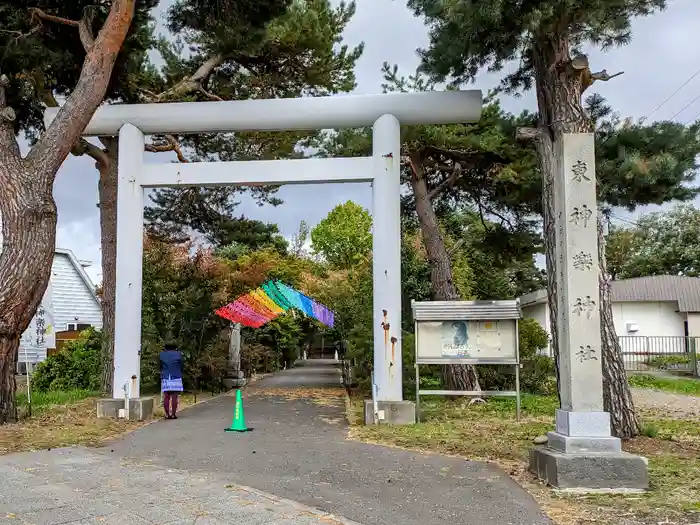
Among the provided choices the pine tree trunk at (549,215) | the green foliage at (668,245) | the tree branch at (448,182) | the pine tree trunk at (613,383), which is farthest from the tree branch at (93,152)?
the green foliage at (668,245)

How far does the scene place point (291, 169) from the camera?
11.7 meters

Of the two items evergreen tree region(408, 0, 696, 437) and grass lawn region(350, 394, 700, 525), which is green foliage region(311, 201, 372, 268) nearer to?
grass lawn region(350, 394, 700, 525)

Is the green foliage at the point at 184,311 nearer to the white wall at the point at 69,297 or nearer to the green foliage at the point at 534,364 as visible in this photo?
the green foliage at the point at 534,364

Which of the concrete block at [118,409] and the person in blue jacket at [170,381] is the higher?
the person in blue jacket at [170,381]

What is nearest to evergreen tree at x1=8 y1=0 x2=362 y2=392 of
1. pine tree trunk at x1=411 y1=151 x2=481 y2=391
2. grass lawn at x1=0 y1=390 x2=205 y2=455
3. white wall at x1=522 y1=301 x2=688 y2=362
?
grass lawn at x1=0 y1=390 x2=205 y2=455

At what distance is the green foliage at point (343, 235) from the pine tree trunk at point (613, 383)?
111 feet

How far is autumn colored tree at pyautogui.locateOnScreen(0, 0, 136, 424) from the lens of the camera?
999cm

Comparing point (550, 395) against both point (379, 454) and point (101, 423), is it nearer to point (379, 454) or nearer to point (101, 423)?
point (379, 454)

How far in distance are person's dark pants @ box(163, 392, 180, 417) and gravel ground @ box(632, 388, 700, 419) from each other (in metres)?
9.31

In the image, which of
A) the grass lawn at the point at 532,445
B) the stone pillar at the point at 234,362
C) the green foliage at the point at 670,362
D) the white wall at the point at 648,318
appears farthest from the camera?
the white wall at the point at 648,318

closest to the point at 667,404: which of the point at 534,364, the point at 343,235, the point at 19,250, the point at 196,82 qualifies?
the point at 534,364

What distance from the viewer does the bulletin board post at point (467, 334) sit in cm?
1145

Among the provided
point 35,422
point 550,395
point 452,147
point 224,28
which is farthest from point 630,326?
point 35,422

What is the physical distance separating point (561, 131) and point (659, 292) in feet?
82.3
